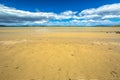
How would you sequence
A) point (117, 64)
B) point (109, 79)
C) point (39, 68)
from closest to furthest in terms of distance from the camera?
point (109, 79) → point (39, 68) → point (117, 64)

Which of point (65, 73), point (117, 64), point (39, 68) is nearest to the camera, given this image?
point (65, 73)

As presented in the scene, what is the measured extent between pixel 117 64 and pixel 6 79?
193 inches

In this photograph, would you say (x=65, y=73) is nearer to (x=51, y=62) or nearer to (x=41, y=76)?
(x=41, y=76)

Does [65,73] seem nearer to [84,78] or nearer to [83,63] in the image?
[84,78]

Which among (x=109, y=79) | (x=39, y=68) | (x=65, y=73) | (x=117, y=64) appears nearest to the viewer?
(x=109, y=79)

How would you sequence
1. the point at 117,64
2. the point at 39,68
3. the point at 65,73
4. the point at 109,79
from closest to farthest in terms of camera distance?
1. the point at 109,79
2. the point at 65,73
3. the point at 39,68
4. the point at 117,64

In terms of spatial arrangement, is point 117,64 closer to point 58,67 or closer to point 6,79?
point 58,67

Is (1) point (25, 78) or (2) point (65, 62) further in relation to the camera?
(2) point (65, 62)

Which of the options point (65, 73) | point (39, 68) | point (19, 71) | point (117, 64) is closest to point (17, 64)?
point (19, 71)

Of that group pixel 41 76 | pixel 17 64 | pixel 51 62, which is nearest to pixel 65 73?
pixel 41 76

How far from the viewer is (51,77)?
442 centimetres

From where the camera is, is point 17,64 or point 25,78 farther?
point 17,64

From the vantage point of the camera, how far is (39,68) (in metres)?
5.21

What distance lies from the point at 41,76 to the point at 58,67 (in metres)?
1.05
